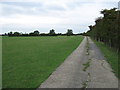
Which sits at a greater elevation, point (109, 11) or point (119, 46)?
point (109, 11)

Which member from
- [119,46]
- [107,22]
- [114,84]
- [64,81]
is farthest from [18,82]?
[107,22]

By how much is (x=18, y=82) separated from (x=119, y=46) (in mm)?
16585

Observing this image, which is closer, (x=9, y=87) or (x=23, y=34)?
(x=9, y=87)

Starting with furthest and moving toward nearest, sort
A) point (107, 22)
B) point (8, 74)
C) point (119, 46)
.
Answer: point (107, 22) → point (119, 46) → point (8, 74)

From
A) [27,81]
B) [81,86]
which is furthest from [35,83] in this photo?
[81,86]

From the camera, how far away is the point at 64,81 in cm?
841

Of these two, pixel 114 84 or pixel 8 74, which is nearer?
pixel 114 84

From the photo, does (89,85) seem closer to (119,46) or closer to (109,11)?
(119,46)

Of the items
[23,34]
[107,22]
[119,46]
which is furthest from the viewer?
[23,34]

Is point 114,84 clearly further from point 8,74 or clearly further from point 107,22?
point 107,22

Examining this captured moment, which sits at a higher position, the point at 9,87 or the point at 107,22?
the point at 107,22

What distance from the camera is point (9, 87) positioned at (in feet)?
26.1

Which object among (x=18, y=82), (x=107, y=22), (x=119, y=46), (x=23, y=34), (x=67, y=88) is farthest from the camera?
(x=23, y=34)

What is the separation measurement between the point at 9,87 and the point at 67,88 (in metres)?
2.34
